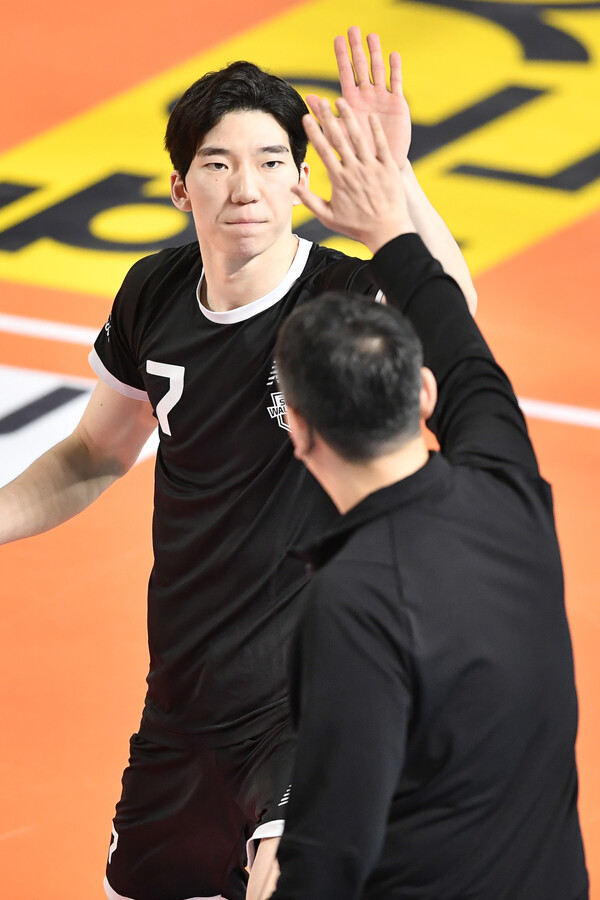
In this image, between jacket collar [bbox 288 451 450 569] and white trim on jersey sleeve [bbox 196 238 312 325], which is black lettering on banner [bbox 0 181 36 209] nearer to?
white trim on jersey sleeve [bbox 196 238 312 325]

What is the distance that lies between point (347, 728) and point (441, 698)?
0.50ft

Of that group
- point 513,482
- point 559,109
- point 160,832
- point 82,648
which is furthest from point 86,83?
point 513,482

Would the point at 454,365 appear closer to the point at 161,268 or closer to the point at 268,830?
the point at 268,830

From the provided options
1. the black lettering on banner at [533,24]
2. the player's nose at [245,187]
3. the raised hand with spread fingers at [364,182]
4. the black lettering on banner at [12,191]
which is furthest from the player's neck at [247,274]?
the black lettering on banner at [533,24]

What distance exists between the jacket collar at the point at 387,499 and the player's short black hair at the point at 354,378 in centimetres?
5

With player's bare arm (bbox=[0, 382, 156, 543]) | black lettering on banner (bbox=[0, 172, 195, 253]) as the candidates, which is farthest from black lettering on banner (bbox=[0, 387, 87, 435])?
player's bare arm (bbox=[0, 382, 156, 543])

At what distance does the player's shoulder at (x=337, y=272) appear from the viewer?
334 centimetres

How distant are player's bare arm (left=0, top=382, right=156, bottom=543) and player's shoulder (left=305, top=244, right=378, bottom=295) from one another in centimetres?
64

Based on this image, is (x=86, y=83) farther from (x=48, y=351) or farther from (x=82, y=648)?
(x=82, y=648)

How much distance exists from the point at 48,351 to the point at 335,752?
5242 millimetres

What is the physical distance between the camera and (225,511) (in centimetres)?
349

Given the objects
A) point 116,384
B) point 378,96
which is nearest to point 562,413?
point 116,384

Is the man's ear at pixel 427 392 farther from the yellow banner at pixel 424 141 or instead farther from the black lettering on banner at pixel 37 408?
the yellow banner at pixel 424 141

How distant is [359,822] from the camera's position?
7.02ft
